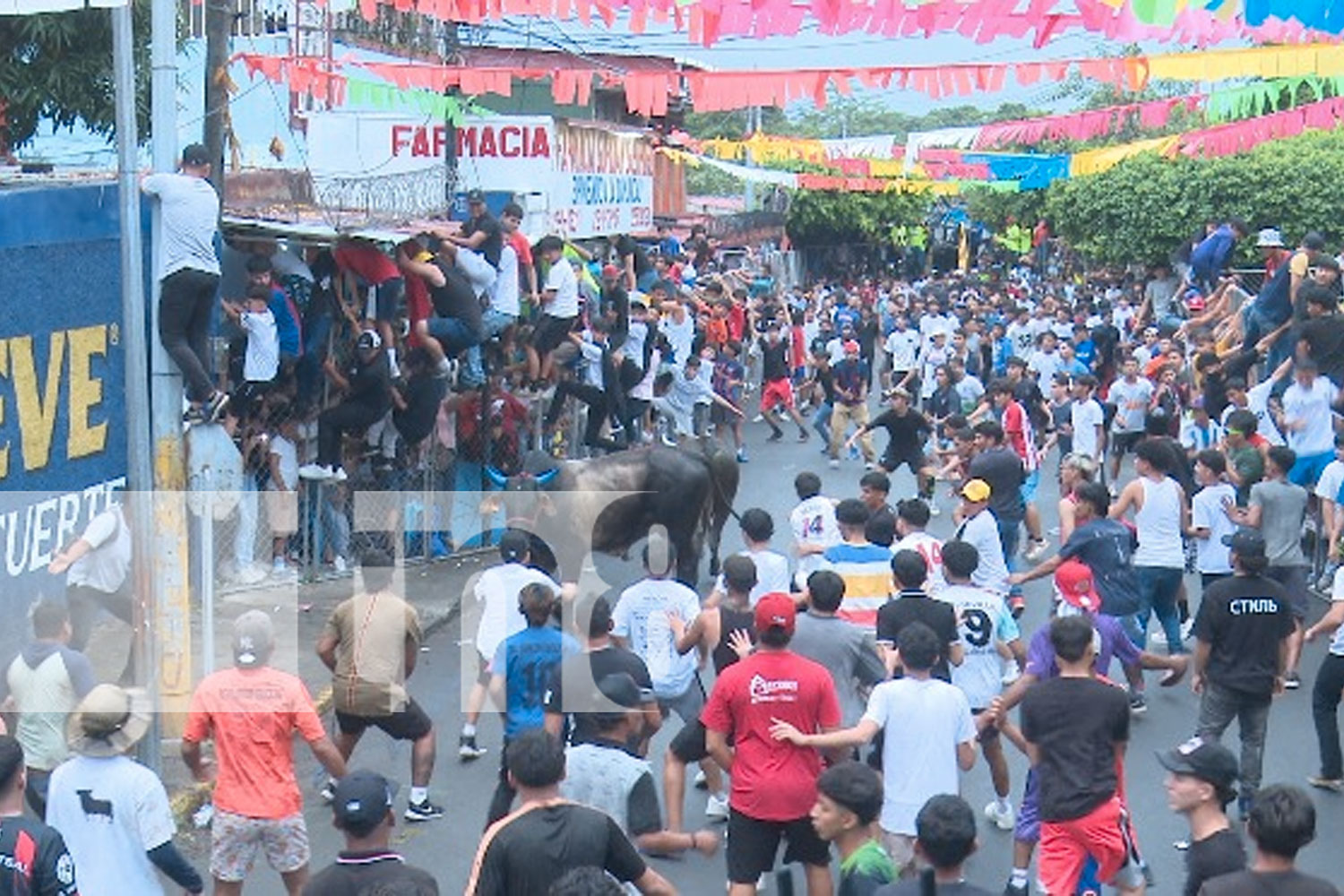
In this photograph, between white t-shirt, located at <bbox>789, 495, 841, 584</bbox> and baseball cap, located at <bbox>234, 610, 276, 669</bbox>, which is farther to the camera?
white t-shirt, located at <bbox>789, 495, 841, 584</bbox>

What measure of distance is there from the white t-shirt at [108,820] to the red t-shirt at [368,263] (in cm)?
851

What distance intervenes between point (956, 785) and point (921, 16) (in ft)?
21.9

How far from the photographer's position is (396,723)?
1050 cm

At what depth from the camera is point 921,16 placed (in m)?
13.8

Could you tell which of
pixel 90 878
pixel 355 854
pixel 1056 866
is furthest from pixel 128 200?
pixel 1056 866

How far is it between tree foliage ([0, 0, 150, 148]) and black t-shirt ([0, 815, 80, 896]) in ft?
35.7

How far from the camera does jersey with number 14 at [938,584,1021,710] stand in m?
10.2

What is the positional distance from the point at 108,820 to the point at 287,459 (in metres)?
7.93

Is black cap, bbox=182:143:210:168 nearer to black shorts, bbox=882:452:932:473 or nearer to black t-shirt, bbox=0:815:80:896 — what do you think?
black t-shirt, bbox=0:815:80:896

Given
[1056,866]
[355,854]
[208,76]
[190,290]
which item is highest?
[208,76]

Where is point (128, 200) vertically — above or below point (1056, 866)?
above

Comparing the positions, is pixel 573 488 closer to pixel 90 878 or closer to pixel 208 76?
pixel 208 76

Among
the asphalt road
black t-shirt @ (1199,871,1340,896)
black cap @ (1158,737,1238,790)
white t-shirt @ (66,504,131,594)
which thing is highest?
black cap @ (1158,737,1238,790)

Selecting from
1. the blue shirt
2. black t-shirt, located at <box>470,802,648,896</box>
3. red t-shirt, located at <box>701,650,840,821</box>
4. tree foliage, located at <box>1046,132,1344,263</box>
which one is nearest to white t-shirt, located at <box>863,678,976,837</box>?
red t-shirt, located at <box>701,650,840,821</box>
